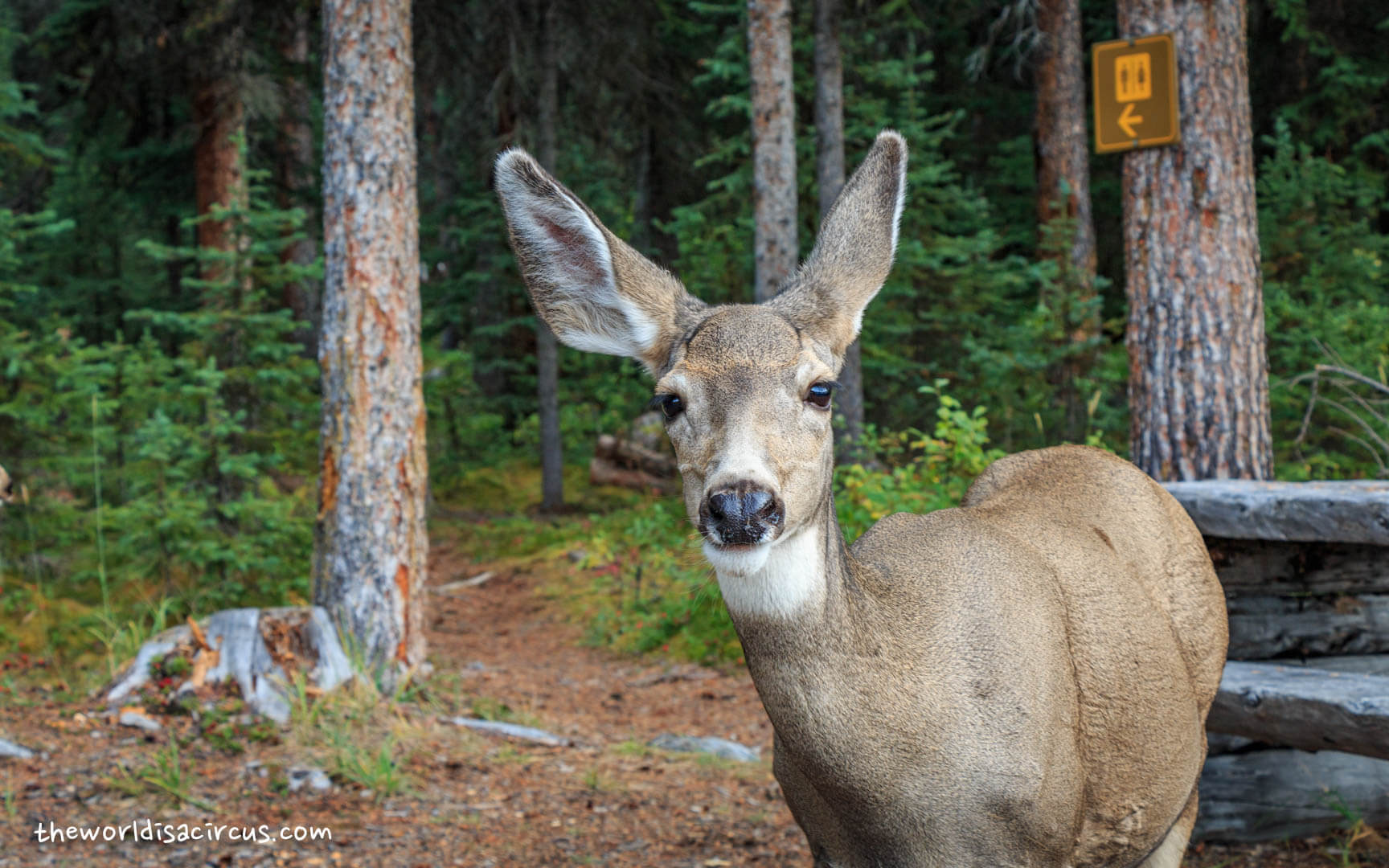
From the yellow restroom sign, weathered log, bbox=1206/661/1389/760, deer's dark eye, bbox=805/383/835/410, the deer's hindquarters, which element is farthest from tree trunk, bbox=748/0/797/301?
deer's dark eye, bbox=805/383/835/410

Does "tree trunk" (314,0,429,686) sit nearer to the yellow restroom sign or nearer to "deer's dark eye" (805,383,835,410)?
the yellow restroom sign

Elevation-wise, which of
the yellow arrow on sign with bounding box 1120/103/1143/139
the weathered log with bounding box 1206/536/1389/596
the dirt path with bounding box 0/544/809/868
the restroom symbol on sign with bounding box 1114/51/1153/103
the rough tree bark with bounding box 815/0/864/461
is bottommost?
the dirt path with bounding box 0/544/809/868

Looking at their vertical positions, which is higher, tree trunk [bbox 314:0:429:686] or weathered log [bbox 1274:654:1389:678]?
tree trunk [bbox 314:0:429:686]

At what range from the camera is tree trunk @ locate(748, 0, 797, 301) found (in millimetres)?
10820

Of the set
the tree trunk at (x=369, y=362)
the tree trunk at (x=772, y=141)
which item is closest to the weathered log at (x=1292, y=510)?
the tree trunk at (x=369, y=362)

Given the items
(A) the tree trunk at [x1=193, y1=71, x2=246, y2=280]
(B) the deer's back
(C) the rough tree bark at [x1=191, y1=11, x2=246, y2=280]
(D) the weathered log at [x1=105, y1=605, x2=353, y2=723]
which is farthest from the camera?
(A) the tree trunk at [x1=193, y1=71, x2=246, y2=280]

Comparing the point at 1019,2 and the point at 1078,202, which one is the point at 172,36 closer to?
the point at 1019,2

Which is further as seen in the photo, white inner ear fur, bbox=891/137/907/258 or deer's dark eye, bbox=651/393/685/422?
white inner ear fur, bbox=891/137/907/258

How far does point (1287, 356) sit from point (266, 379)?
796cm

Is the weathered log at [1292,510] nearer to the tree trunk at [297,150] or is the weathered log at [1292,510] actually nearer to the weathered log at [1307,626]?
the weathered log at [1307,626]

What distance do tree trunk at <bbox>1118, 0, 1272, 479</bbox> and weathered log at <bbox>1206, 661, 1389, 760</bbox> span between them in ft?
4.89

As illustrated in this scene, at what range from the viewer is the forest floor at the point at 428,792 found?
508 cm

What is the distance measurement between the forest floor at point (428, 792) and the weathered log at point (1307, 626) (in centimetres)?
77

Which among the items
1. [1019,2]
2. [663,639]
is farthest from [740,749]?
[1019,2]
